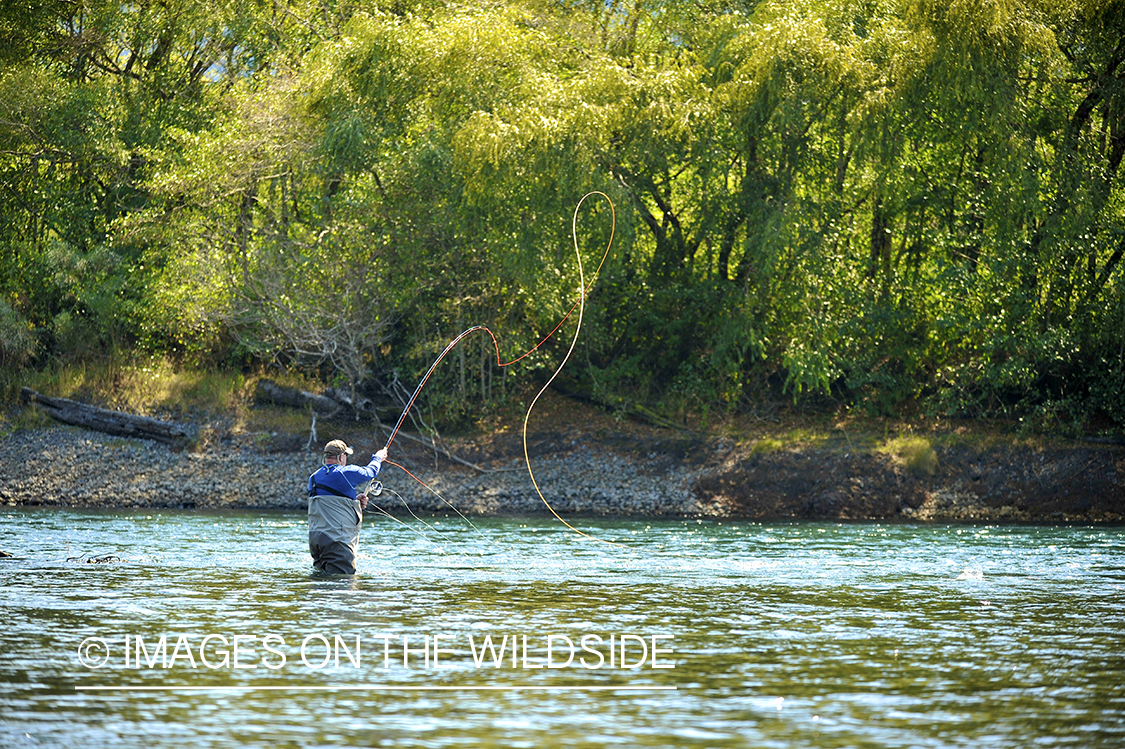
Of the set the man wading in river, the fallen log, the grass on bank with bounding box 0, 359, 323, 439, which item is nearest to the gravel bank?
the grass on bank with bounding box 0, 359, 323, 439

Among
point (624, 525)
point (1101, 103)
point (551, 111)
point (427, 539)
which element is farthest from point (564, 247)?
point (1101, 103)

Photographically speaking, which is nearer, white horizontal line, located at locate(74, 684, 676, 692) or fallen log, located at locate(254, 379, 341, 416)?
white horizontal line, located at locate(74, 684, 676, 692)

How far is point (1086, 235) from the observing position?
23781 mm

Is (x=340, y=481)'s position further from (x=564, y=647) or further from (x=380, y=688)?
(x=380, y=688)

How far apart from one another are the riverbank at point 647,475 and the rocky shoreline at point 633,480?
27 mm

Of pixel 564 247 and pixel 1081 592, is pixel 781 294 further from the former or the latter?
pixel 1081 592

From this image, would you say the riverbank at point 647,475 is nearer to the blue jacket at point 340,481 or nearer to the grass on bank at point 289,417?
the grass on bank at point 289,417

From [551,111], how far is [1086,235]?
1028cm

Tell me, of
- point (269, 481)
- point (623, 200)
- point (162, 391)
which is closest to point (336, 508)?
point (269, 481)

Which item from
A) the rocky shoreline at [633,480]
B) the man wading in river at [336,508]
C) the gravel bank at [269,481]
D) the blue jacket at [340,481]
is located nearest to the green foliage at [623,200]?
the rocky shoreline at [633,480]

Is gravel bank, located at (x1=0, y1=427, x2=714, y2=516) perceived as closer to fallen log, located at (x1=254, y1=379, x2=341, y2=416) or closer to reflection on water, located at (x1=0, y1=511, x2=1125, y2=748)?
fallen log, located at (x1=254, y1=379, x2=341, y2=416)

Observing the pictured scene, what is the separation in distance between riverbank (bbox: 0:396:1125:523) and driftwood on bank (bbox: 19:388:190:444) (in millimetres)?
272

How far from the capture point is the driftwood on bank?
2662cm

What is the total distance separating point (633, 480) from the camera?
2489cm
